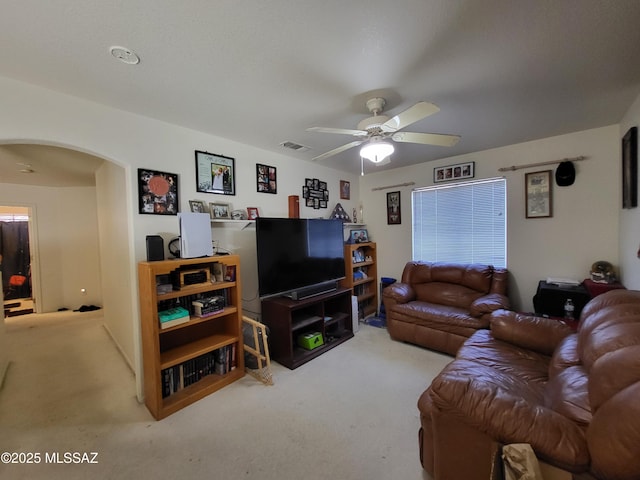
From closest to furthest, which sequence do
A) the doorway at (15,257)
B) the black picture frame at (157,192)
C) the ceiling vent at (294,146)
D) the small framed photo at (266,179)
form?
the black picture frame at (157,192) → the ceiling vent at (294,146) → the small framed photo at (266,179) → the doorway at (15,257)

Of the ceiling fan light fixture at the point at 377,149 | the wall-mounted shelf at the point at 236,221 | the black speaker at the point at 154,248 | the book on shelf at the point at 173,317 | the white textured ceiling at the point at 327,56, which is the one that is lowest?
the book on shelf at the point at 173,317

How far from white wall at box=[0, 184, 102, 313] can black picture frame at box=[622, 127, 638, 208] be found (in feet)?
25.4

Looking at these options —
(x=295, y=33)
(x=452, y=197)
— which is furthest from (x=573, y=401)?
(x=452, y=197)

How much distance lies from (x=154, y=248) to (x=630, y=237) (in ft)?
13.7

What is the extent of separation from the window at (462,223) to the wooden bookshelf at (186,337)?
2.93 m

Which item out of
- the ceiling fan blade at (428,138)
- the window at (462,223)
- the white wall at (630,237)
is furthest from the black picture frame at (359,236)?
the white wall at (630,237)

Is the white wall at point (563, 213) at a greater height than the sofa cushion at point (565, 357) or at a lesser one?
greater

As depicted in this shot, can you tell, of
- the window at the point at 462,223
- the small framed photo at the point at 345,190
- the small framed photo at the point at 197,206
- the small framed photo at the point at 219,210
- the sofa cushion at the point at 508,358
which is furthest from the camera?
the small framed photo at the point at 345,190

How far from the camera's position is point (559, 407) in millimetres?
1186

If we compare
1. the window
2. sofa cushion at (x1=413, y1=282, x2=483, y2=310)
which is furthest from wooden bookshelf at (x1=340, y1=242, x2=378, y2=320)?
sofa cushion at (x1=413, y1=282, x2=483, y2=310)

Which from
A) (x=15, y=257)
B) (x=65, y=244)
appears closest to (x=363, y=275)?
(x=65, y=244)

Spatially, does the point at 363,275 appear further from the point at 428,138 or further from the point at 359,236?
the point at 428,138

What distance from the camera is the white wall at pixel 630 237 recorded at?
7.07ft

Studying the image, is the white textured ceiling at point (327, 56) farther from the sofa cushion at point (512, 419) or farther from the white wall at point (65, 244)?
the white wall at point (65, 244)
